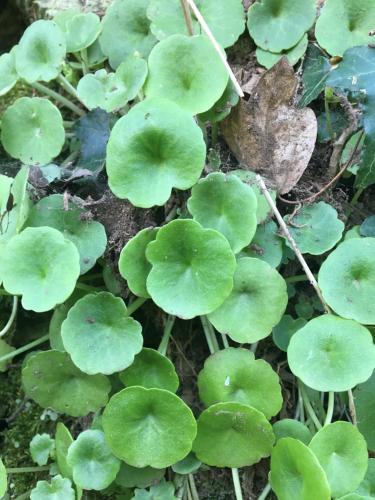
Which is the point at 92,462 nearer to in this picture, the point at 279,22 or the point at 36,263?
the point at 36,263

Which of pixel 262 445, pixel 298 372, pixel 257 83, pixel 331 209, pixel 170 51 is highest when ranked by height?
pixel 170 51

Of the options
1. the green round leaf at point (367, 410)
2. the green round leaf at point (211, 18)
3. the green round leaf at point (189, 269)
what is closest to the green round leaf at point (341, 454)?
the green round leaf at point (367, 410)

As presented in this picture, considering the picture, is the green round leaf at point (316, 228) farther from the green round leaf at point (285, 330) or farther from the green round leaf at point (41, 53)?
the green round leaf at point (41, 53)

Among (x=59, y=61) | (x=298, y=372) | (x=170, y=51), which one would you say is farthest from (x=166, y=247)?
(x=59, y=61)

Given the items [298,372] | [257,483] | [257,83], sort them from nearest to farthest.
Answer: [298,372], [257,483], [257,83]

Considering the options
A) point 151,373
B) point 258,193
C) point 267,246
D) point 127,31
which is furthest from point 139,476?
point 127,31

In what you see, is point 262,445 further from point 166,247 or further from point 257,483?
point 166,247

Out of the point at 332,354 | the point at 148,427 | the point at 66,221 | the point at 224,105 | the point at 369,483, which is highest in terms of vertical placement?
the point at 224,105
